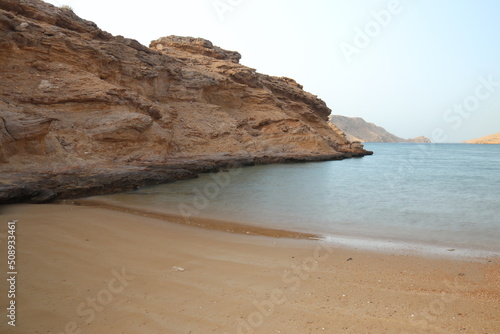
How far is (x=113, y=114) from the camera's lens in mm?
16047

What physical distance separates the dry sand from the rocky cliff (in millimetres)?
5566

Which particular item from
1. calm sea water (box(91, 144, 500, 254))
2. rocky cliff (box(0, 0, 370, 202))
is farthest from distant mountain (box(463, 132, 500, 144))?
calm sea water (box(91, 144, 500, 254))

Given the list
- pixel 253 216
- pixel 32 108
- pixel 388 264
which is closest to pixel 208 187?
pixel 253 216

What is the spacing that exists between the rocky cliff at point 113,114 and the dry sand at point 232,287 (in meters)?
5.57

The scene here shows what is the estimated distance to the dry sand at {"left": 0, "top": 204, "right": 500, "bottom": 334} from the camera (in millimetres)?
2746

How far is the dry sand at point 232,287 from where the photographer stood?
2746 millimetres

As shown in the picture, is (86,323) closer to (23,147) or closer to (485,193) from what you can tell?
(23,147)
